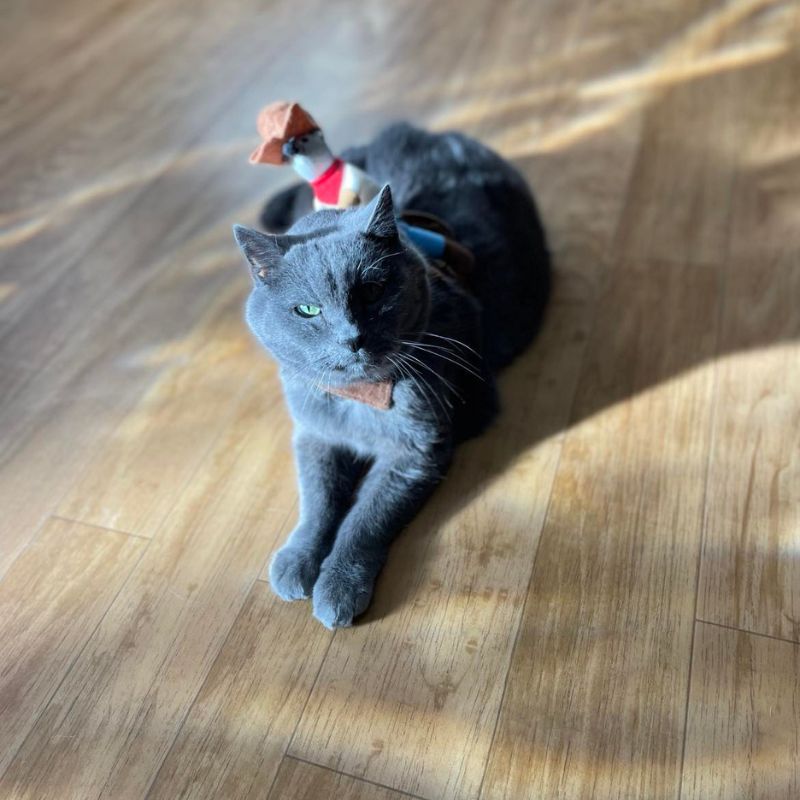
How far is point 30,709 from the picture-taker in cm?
116

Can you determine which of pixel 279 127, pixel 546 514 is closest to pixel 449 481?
pixel 546 514

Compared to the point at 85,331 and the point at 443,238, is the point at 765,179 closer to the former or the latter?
the point at 443,238

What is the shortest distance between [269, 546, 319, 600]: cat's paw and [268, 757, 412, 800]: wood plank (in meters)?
0.25

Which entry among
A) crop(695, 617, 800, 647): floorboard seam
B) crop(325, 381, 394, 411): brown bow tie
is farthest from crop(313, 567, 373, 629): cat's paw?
crop(695, 617, 800, 647): floorboard seam

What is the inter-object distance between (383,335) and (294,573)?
0.40 m

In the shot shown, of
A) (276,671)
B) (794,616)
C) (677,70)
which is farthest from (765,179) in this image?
(276,671)

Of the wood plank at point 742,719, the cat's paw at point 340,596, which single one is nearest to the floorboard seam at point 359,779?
the cat's paw at point 340,596

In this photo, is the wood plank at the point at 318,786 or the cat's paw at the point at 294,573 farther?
the cat's paw at the point at 294,573

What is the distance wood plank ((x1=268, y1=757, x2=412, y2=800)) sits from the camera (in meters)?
1.05

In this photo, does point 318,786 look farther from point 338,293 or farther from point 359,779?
point 338,293

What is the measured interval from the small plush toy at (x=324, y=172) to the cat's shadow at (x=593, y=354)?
0.29m

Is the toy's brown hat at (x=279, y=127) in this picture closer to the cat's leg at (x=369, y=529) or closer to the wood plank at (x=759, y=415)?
the cat's leg at (x=369, y=529)

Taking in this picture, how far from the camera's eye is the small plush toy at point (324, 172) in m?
1.29

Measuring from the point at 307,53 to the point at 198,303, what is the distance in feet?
4.01
